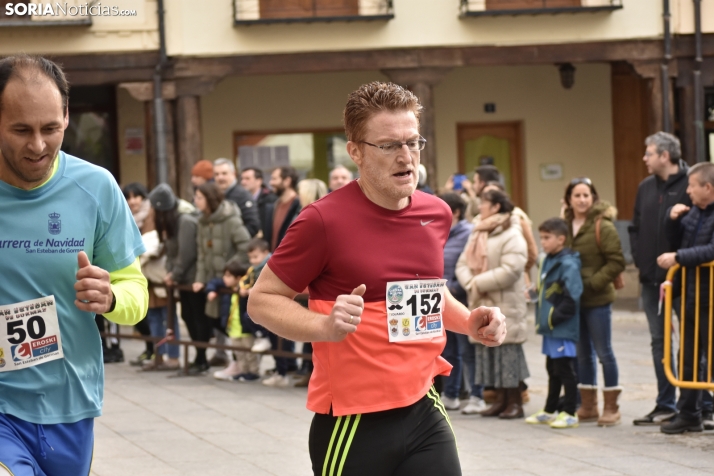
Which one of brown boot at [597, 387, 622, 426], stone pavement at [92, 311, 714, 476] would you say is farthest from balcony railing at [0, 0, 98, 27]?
brown boot at [597, 387, 622, 426]

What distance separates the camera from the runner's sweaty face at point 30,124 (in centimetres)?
343

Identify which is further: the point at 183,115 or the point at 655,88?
the point at 655,88

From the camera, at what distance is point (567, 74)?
1969 centimetres

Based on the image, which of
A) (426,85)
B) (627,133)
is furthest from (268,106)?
(627,133)

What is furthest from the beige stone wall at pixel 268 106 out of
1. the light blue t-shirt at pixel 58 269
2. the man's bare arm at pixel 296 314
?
the light blue t-shirt at pixel 58 269

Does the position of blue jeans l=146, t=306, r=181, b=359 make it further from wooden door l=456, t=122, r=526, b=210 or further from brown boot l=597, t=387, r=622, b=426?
wooden door l=456, t=122, r=526, b=210

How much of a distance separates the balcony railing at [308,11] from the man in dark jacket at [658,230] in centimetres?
947

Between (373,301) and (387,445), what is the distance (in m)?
0.48

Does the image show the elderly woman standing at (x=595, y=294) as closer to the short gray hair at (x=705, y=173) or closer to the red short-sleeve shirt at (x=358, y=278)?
the short gray hair at (x=705, y=173)

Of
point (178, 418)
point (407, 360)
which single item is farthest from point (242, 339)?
point (407, 360)

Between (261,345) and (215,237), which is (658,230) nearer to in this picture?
(261,345)

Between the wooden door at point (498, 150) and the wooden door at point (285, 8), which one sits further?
the wooden door at point (498, 150)

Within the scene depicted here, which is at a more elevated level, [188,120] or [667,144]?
[188,120]

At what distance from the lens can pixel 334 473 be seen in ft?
12.7
